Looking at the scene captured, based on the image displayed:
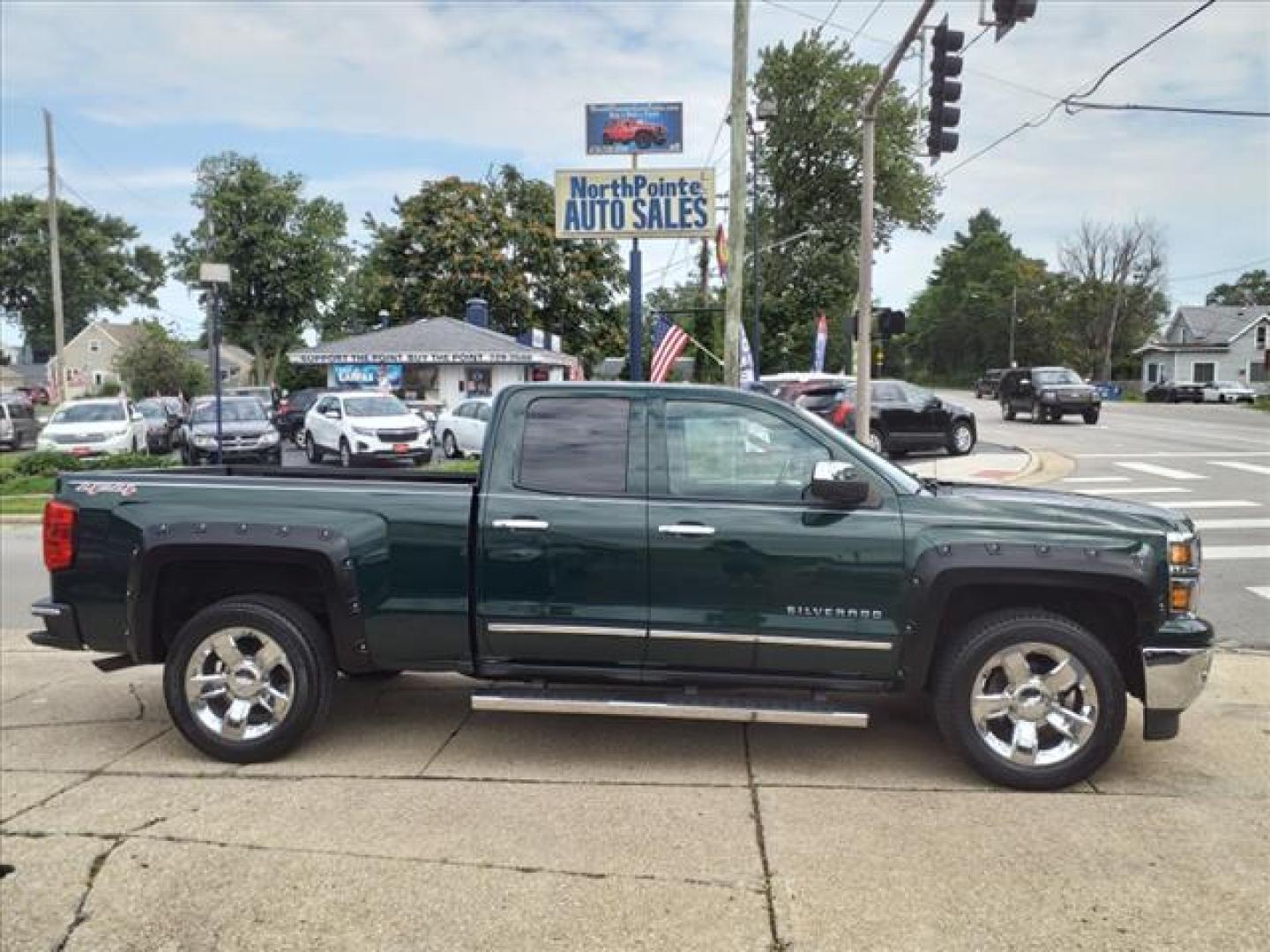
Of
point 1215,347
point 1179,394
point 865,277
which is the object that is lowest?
point 1179,394

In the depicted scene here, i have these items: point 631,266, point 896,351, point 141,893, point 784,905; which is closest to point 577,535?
point 784,905

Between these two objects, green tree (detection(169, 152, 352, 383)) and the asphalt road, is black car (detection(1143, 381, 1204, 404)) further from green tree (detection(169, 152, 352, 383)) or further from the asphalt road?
green tree (detection(169, 152, 352, 383))

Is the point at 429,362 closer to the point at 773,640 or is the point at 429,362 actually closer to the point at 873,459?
the point at 873,459

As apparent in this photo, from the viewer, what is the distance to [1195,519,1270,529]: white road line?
11727 millimetres

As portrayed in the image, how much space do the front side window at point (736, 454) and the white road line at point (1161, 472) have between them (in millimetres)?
14974

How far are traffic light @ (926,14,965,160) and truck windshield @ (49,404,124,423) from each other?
1791cm

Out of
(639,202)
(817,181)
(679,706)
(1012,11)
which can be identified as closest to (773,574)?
(679,706)

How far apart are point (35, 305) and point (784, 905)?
293 feet

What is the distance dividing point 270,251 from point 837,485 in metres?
61.5

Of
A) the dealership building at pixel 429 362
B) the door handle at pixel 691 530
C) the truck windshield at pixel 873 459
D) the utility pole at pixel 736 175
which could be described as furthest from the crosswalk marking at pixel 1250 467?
→ the dealership building at pixel 429 362

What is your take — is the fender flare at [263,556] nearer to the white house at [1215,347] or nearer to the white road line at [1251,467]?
the white road line at [1251,467]

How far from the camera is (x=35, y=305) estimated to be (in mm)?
77812

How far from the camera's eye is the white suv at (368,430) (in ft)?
69.5

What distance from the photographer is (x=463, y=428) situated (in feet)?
75.2
